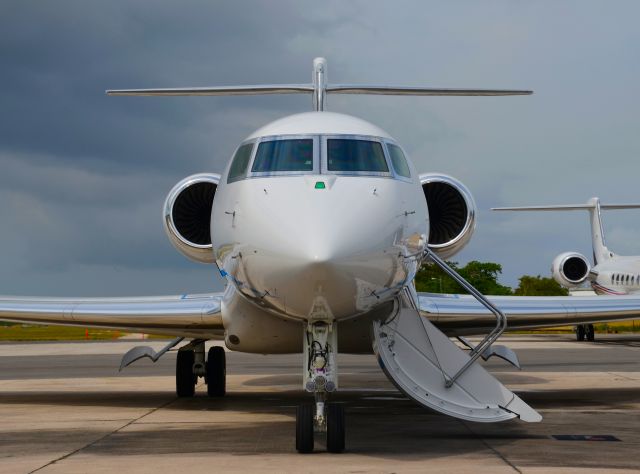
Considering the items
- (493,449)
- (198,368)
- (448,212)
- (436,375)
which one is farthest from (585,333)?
(493,449)

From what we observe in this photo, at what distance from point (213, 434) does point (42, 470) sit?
8.31 feet

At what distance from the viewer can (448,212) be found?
39.2ft

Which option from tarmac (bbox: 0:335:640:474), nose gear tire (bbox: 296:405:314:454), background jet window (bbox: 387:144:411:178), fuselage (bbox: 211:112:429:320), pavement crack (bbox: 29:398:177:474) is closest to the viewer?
fuselage (bbox: 211:112:429:320)

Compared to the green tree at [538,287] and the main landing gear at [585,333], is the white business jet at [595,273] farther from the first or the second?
the green tree at [538,287]

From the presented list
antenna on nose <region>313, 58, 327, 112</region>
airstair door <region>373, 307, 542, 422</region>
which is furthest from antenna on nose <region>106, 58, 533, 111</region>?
airstair door <region>373, 307, 542, 422</region>

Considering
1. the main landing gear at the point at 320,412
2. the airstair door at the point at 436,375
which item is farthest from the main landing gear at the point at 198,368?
the main landing gear at the point at 320,412

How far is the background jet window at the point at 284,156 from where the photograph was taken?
324 inches

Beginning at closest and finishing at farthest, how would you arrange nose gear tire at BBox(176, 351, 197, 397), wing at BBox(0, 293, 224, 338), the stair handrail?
the stair handrail < wing at BBox(0, 293, 224, 338) < nose gear tire at BBox(176, 351, 197, 397)

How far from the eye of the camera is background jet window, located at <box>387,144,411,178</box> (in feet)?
28.3

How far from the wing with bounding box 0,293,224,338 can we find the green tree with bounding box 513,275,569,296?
95199 mm

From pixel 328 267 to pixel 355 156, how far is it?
5.66ft

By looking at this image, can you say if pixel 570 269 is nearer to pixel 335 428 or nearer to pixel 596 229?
pixel 596 229

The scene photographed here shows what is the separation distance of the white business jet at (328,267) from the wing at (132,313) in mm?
26

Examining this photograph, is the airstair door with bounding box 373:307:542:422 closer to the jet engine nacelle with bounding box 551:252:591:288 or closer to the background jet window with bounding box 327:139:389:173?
the background jet window with bounding box 327:139:389:173
